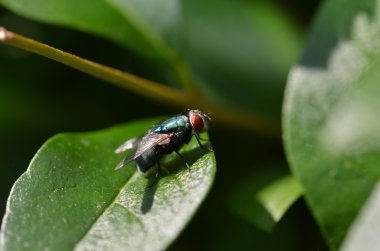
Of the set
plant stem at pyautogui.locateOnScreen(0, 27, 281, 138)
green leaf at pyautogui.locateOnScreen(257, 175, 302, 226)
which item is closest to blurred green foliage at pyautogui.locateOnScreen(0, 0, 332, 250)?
plant stem at pyautogui.locateOnScreen(0, 27, 281, 138)

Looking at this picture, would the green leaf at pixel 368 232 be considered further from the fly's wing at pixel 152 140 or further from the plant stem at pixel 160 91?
the fly's wing at pixel 152 140

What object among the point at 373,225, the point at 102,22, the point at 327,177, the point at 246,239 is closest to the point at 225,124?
the point at 246,239

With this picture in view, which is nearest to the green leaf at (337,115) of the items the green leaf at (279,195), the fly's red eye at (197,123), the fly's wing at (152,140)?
the green leaf at (279,195)

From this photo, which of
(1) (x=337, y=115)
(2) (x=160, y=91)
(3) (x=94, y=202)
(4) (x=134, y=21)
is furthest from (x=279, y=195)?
(4) (x=134, y=21)

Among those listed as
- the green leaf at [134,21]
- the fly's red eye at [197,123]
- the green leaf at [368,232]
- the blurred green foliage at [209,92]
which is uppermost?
the green leaf at [368,232]

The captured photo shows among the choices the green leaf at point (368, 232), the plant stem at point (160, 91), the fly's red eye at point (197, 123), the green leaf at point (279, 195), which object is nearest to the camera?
the green leaf at point (368, 232)

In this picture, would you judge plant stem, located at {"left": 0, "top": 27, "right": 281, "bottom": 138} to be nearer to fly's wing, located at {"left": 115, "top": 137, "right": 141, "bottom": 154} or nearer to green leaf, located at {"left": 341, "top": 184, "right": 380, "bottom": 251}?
fly's wing, located at {"left": 115, "top": 137, "right": 141, "bottom": 154}
